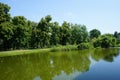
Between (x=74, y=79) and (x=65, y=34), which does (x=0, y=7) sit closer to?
(x=65, y=34)

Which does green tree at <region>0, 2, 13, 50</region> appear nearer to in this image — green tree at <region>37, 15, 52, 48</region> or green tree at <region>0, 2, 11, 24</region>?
green tree at <region>0, 2, 11, 24</region>

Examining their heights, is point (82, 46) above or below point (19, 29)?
below

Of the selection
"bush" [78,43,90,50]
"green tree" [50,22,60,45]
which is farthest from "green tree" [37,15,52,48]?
"bush" [78,43,90,50]

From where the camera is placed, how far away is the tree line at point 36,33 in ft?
153

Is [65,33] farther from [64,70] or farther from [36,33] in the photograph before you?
[64,70]

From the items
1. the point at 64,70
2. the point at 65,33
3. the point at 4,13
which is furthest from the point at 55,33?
the point at 64,70

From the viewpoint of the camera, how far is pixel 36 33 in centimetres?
5831

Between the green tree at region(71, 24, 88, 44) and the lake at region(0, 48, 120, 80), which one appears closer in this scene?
the lake at region(0, 48, 120, 80)

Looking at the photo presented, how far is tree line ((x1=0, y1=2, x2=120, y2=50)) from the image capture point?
153ft

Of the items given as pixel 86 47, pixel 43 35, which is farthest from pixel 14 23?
pixel 86 47

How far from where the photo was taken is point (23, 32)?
163 ft

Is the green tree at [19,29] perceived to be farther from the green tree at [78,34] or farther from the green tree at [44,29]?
the green tree at [78,34]

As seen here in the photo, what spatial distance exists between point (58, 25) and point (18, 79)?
52.1 meters

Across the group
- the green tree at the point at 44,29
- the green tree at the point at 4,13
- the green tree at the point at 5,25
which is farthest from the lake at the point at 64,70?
the green tree at the point at 44,29
